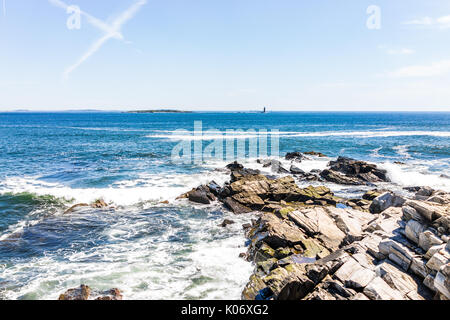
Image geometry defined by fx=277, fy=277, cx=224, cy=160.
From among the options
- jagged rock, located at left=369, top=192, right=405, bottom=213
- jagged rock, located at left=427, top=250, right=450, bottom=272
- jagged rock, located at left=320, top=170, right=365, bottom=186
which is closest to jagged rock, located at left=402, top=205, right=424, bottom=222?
jagged rock, located at left=427, top=250, right=450, bottom=272

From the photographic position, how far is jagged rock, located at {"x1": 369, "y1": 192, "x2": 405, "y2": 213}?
59.0 ft

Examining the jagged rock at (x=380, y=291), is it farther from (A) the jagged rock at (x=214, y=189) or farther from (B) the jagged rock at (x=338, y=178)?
(B) the jagged rock at (x=338, y=178)

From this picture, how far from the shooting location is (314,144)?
6347 cm

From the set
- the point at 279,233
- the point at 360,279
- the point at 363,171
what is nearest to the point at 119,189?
the point at 279,233

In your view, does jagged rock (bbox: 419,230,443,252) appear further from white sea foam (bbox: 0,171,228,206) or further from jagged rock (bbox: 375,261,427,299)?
white sea foam (bbox: 0,171,228,206)

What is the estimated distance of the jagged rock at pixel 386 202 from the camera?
18.0 meters

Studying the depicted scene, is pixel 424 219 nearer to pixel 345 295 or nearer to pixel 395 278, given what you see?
pixel 395 278

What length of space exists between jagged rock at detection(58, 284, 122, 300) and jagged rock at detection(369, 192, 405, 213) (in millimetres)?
16612

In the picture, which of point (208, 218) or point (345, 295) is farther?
point (208, 218)

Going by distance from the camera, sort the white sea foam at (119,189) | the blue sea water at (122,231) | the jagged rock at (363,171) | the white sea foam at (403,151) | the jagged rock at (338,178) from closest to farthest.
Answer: the blue sea water at (122,231), the white sea foam at (119,189), the jagged rock at (338,178), the jagged rock at (363,171), the white sea foam at (403,151)

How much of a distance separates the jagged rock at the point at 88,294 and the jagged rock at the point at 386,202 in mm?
16612

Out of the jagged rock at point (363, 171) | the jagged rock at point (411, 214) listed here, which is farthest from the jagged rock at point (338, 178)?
the jagged rock at point (411, 214)

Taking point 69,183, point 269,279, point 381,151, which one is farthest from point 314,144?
point 269,279
